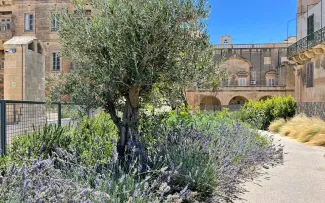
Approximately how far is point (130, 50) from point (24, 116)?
2397mm

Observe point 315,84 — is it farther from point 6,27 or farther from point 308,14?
point 6,27

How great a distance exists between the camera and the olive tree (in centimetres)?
369

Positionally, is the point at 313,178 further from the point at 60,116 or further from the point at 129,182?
the point at 60,116

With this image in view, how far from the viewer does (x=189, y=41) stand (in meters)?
4.07

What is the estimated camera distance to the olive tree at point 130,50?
3.69m

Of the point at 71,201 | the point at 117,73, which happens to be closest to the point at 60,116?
the point at 117,73

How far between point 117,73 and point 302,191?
10.0 feet

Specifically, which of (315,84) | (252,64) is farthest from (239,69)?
(315,84)

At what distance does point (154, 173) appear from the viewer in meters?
3.97

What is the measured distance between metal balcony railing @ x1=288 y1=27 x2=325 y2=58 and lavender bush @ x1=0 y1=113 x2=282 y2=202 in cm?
1158

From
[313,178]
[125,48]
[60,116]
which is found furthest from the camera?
[60,116]

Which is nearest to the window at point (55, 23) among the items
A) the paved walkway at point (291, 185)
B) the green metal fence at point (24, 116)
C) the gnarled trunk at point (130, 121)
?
the green metal fence at point (24, 116)

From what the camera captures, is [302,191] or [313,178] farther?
[313,178]

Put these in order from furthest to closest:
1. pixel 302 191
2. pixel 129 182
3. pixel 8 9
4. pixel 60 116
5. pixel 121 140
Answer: pixel 8 9
pixel 60 116
pixel 121 140
pixel 302 191
pixel 129 182
